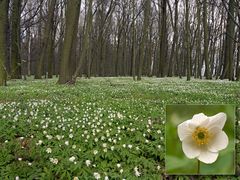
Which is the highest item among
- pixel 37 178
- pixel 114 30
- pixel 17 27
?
pixel 114 30

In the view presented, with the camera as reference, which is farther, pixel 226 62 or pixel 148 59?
pixel 148 59

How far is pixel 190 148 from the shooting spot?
5.51ft

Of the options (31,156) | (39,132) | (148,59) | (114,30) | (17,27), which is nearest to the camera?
(31,156)

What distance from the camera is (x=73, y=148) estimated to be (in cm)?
511

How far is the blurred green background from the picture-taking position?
1.60m

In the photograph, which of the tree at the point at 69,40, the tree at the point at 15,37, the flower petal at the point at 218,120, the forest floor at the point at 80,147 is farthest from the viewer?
the tree at the point at 15,37

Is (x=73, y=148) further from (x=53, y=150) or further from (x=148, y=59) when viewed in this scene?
(x=148, y=59)

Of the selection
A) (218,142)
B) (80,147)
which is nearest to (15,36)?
(80,147)

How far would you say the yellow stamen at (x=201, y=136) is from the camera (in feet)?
5.38

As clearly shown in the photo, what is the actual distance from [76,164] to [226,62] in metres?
32.0

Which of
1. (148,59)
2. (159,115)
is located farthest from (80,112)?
(148,59)

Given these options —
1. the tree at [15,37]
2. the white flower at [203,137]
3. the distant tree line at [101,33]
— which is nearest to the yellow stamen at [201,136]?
the white flower at [203,137]

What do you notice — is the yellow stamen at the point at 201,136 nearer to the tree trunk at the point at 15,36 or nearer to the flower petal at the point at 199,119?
the flower petal at the point at 199,119

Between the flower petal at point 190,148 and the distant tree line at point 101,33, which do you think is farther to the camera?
the distant tree line at point 101,33
